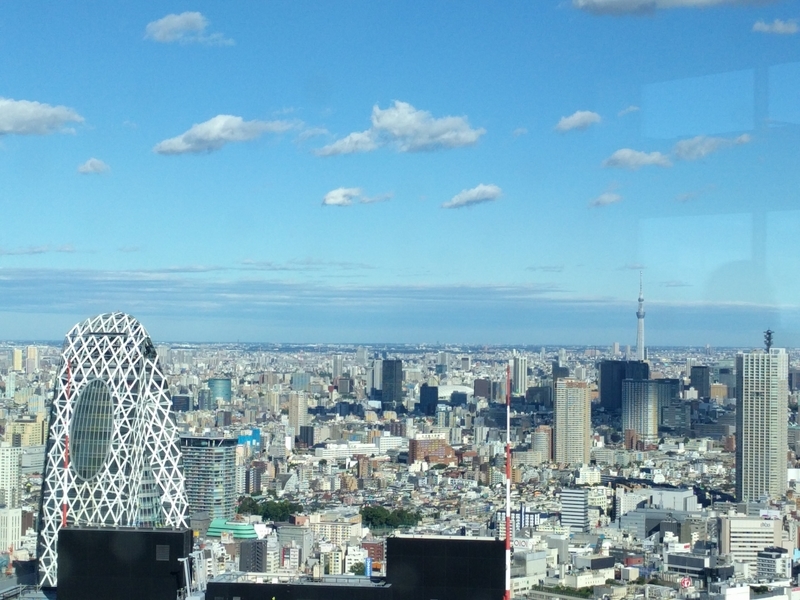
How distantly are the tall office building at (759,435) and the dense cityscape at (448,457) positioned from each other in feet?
0.11

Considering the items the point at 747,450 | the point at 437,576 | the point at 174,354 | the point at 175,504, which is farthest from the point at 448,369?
the point at 437,576

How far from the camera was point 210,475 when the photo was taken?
14.4 m

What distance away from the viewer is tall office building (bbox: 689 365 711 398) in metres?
15.1

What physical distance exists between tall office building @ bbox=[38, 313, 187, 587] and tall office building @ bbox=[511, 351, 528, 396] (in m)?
5.73

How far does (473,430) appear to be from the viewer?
19.5 meters

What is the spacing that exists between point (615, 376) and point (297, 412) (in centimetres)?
609

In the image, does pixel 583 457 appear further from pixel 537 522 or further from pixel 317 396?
pixel 537 522

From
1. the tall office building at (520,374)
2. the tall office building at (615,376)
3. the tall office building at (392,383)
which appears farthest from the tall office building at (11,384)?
the tall office building at (615,376)

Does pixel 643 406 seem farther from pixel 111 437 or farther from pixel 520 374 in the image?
pixel 111 437

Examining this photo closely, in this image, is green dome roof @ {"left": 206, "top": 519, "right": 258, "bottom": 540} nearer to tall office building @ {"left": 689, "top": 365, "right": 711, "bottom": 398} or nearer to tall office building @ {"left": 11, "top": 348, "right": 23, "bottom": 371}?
tall office building @ {"left": 11, "top": 348, "right": 23, "bottom": 371}

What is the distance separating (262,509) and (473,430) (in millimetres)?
5723

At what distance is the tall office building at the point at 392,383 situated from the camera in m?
18.0

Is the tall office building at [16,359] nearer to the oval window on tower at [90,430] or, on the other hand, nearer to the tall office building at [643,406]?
the oval window on tower at [90,430]

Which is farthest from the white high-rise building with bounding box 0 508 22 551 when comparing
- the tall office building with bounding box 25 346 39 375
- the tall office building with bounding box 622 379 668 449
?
the tall office building with bounding box 622 379 668 449
